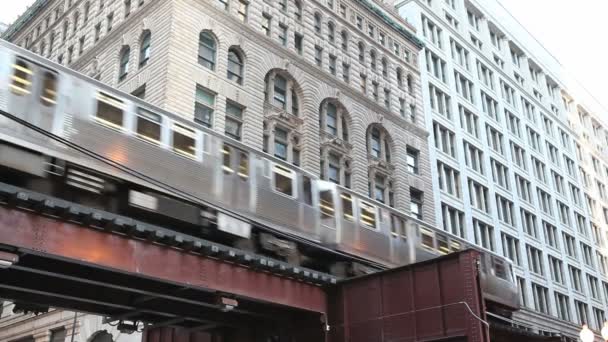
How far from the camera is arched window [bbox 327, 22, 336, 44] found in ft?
162

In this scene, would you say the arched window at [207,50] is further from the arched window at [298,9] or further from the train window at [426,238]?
the train window at [426,238]

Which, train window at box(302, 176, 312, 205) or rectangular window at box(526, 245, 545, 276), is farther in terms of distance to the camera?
rectangular window at box(526, 245, 545, 276)

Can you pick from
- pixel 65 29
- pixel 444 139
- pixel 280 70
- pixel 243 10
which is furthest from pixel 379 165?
pixel 65 29

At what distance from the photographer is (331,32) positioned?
49.9 metres

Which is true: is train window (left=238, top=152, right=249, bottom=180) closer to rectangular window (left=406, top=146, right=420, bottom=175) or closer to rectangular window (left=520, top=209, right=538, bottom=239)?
rectangular window (left=406, top=146, right=420, bottom=175)

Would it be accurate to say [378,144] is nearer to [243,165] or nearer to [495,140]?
[495,140]

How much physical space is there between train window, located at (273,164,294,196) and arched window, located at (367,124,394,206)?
66.6ft

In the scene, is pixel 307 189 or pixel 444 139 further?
pixel 444 139

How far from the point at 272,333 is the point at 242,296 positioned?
187 inches

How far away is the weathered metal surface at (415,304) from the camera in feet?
60.2

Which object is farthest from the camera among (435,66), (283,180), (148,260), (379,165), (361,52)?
(435,66)

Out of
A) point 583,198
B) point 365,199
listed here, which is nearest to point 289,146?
point 365,199

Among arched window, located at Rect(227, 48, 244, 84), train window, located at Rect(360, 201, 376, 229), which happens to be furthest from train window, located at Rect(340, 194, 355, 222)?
arched window, located at Rect(227, 48, 244, 84)

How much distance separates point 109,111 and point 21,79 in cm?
287
